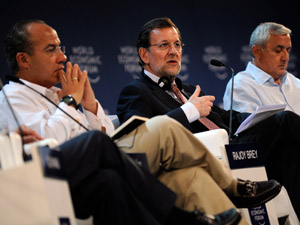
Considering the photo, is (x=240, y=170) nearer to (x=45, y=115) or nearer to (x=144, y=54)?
(x=45, y=115)

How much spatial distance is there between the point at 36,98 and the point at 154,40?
125 centimetres

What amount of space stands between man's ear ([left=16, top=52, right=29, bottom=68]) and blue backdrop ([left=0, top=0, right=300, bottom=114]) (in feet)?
2.89

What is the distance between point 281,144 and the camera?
340 centimetres

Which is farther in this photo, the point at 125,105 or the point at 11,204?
the point at 125,105

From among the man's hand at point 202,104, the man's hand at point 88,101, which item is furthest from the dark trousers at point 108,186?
the man's hand at point 202,104

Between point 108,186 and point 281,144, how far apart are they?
1.83 meters

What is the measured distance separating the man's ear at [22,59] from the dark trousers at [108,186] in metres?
1.19

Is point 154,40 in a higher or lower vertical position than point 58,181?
higher

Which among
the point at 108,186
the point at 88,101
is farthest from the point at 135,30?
the point at 108,186

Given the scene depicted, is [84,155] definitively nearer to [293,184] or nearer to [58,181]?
[58,181]

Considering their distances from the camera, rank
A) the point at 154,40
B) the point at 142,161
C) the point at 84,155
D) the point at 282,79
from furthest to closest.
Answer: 1. the point at 282,79
2. the point at 154,40
3. the point at 142,161
4. the point at 84,155

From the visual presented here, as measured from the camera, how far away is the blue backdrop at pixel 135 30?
4.25 metres

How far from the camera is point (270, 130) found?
11.1ft

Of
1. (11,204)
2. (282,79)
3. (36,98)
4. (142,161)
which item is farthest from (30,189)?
(282,79)
